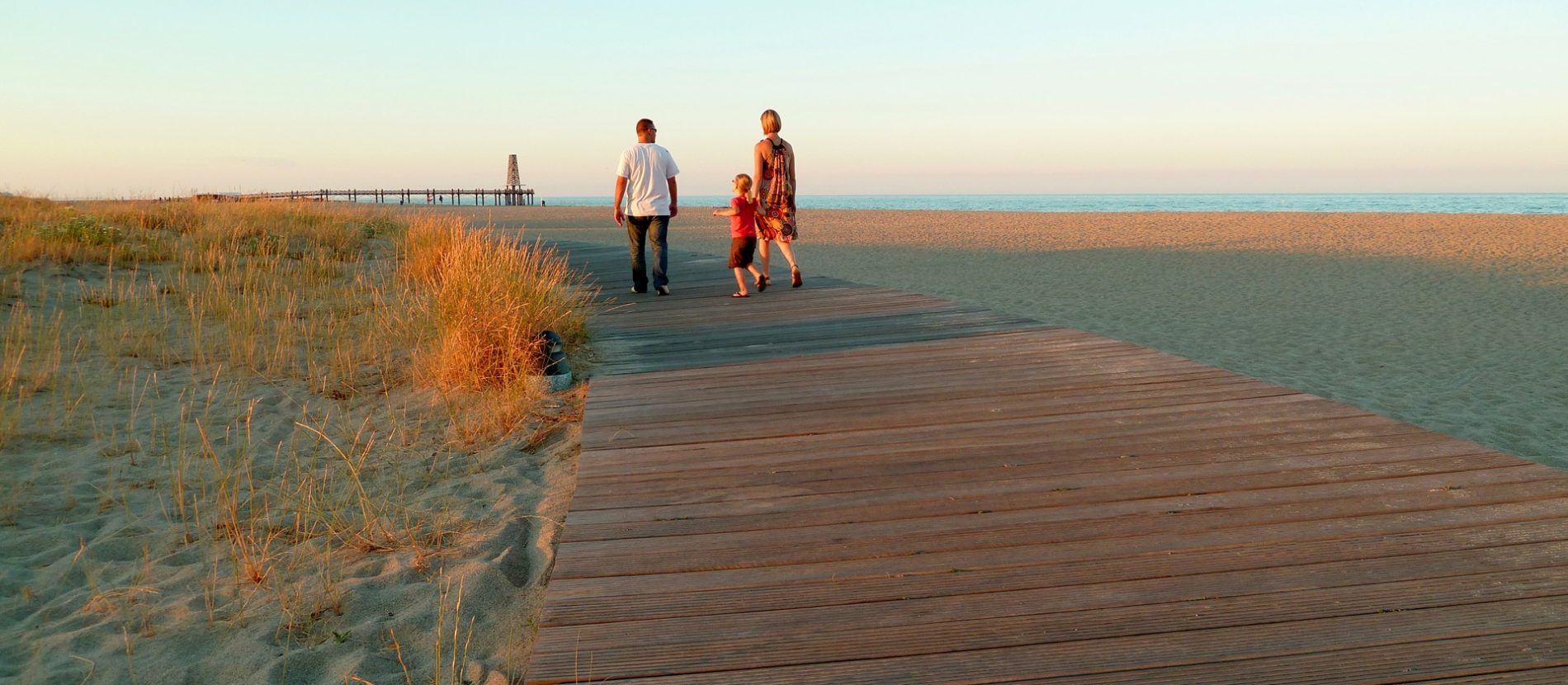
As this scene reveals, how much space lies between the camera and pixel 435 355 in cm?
587

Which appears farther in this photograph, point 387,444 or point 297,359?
point 297,359

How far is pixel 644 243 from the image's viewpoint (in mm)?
7895

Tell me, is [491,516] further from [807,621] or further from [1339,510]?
[1339,510]

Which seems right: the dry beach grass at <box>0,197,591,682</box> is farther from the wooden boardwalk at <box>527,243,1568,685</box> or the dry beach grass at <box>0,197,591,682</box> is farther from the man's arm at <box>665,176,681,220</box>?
the man's arm at <box>665,176,681,220</box>

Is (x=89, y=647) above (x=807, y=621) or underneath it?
underneath

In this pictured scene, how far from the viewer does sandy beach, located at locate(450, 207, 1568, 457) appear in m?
7.75

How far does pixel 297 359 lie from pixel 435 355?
1.41 metres

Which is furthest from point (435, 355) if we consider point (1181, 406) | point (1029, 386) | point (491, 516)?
point (1181, 406)

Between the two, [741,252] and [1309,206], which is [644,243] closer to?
[741,252]

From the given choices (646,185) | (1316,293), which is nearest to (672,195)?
(646,185)

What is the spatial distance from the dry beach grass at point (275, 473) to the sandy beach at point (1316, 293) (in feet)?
5.93

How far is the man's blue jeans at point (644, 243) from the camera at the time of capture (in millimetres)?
A: 7629

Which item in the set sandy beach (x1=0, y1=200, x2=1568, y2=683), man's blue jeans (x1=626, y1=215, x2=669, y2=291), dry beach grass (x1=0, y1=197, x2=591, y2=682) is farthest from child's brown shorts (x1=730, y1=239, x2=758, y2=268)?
dry beach grass (x1=0, y1=197, x2=591, y2=682)

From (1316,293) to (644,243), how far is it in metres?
11.1
